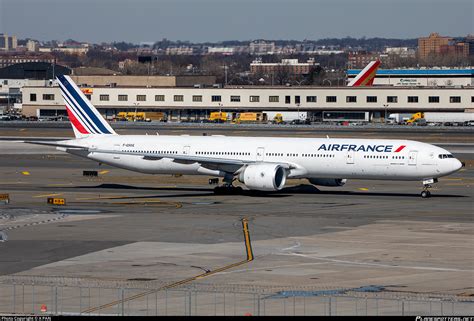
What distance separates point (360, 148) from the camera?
79.2 m

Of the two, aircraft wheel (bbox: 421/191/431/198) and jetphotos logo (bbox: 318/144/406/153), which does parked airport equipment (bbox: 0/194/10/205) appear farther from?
aircraft wheel (bbox: 421/191/431/198)

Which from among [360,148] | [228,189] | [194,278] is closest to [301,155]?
[360,148]

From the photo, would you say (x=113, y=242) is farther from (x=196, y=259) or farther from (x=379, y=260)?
(x=379, y=260)

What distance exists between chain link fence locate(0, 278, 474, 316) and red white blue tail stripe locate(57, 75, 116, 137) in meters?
47.4

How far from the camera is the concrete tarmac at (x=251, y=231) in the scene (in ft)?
151

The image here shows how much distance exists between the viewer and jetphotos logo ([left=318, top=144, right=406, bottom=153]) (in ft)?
257

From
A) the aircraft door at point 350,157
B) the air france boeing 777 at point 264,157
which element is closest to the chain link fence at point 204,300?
the air france boeing 777 at point 264,157

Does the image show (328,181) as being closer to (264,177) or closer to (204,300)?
(264,177)

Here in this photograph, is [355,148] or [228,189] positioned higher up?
[355,148]

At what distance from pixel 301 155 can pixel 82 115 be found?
21.5m

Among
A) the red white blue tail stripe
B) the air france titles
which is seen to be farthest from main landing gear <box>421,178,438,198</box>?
the red white blue tail stripe

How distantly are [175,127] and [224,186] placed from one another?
339ft

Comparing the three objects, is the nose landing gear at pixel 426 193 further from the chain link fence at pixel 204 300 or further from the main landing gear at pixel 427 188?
the chain link fence at pixel 204 300

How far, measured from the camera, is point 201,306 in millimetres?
37438
